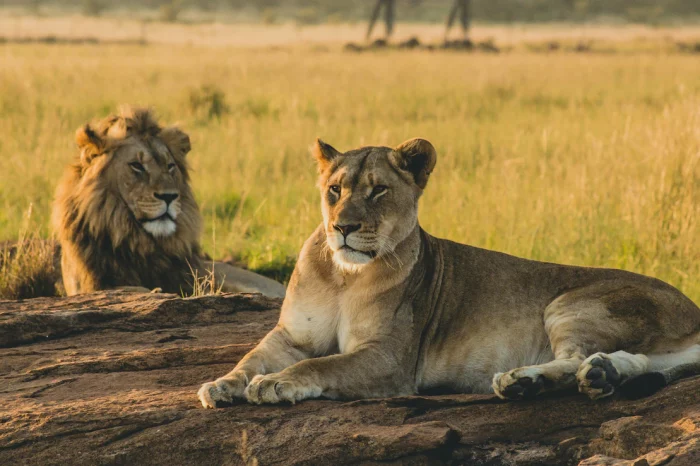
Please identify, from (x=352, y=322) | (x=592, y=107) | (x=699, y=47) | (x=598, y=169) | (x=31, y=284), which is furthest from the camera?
(x=699, y=47)

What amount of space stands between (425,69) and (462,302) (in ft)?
61.2

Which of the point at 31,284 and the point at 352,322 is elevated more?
the point at 352,322

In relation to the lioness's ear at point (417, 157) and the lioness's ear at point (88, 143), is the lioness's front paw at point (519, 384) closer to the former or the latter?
the lioness's ear at point (417, 157)

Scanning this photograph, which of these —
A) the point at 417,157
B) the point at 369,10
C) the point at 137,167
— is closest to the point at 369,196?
the point at 417,157

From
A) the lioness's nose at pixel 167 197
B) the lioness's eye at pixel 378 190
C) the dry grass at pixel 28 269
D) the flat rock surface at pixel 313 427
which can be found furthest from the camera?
the dry grass at pixel 28 269

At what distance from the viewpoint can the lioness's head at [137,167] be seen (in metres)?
6.68

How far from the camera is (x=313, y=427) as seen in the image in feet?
12.0

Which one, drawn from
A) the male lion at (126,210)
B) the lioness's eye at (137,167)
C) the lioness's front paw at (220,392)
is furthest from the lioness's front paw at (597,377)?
the lioness's eye at (137,167)

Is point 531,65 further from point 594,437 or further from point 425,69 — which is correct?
point 594,437

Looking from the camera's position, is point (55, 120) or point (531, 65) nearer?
point (55, 120)

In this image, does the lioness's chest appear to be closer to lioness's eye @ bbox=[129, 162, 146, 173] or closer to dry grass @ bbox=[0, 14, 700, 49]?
lioness's eye @ bbox=[129, 162, 146, 173]

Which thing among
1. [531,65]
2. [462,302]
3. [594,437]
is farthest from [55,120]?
[531,65]

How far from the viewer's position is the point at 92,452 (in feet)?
12.0

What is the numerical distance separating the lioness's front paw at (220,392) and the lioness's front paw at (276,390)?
58 millimetres
